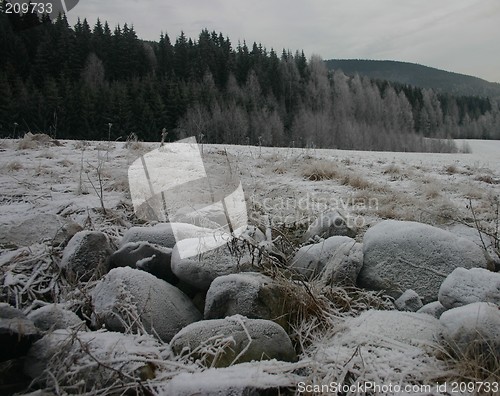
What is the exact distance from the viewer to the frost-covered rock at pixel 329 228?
10.1 feet

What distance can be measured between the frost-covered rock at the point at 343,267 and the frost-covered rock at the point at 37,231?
1825 mm

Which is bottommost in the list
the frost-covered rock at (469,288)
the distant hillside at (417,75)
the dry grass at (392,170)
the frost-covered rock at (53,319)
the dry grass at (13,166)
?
the frost-covered rock at (53,319)

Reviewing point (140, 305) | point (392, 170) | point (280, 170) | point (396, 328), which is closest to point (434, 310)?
point (396, 328)

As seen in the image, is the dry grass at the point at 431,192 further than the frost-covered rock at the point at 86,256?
Yes

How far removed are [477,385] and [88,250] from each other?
84.5 inches

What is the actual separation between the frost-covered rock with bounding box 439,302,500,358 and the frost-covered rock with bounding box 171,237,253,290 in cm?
113

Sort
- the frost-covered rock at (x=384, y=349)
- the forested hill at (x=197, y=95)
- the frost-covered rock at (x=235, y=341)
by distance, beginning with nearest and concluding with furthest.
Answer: the frost-covered rock at (x=384, y=349) < the frost-covered rock at (x=235, y=341) < the forested hill at (x=197, y=95)

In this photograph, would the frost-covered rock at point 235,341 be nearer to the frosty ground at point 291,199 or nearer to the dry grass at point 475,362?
the frosty ground at point 291,199

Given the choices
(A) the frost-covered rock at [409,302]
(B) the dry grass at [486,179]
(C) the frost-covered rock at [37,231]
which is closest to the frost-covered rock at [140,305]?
(C) the frost-covered rock at [37,231]

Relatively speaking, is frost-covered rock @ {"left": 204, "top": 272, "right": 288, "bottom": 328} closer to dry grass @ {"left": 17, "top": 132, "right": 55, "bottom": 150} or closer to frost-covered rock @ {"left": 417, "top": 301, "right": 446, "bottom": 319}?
frost-covered rock @ {"left": 417, "top": 301, "right": 446, "bottom": 319}

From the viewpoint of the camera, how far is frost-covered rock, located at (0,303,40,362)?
150 cm

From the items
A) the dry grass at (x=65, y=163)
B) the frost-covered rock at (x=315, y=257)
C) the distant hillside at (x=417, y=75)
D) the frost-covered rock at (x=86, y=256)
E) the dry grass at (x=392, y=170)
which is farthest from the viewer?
the distant hillside at (x=417, y=75)

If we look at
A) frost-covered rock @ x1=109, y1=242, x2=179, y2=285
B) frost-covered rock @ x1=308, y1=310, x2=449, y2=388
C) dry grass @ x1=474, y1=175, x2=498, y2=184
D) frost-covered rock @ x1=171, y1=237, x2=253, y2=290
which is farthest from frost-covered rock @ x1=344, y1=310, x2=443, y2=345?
dry grass @ x1=474, y1=175, x2=498, y2=184

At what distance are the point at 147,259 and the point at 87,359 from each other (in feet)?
2.83
